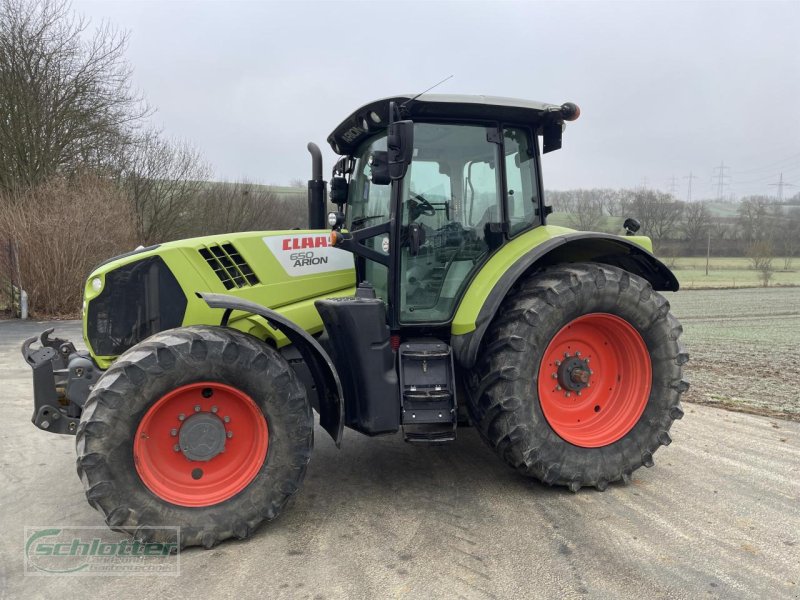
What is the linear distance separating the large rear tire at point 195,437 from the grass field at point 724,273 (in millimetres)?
29373

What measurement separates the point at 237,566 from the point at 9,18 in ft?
63.8

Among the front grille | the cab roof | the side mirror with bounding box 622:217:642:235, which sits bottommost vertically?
the front grille

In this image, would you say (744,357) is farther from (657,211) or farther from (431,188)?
(657,211)

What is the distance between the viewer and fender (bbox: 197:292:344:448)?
3.21 m

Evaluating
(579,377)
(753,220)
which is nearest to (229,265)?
(579,377)

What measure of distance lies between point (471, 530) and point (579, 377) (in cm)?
132

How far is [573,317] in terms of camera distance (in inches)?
150

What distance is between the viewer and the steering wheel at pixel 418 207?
150 inches

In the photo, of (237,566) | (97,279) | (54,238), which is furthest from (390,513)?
(54,238)

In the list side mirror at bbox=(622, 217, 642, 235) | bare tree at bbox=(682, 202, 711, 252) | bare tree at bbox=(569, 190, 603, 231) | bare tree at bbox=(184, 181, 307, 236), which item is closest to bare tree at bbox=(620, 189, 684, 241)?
bare tree at bbox=(682, 202, 711, 252)

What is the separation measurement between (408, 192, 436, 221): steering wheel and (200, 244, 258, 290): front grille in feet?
3.60

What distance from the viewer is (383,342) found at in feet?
11.7

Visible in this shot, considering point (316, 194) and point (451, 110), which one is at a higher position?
point (451, 110)

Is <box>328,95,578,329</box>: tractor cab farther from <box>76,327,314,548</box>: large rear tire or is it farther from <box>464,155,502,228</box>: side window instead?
<box>76,327,314,548</box>: large rear tire
